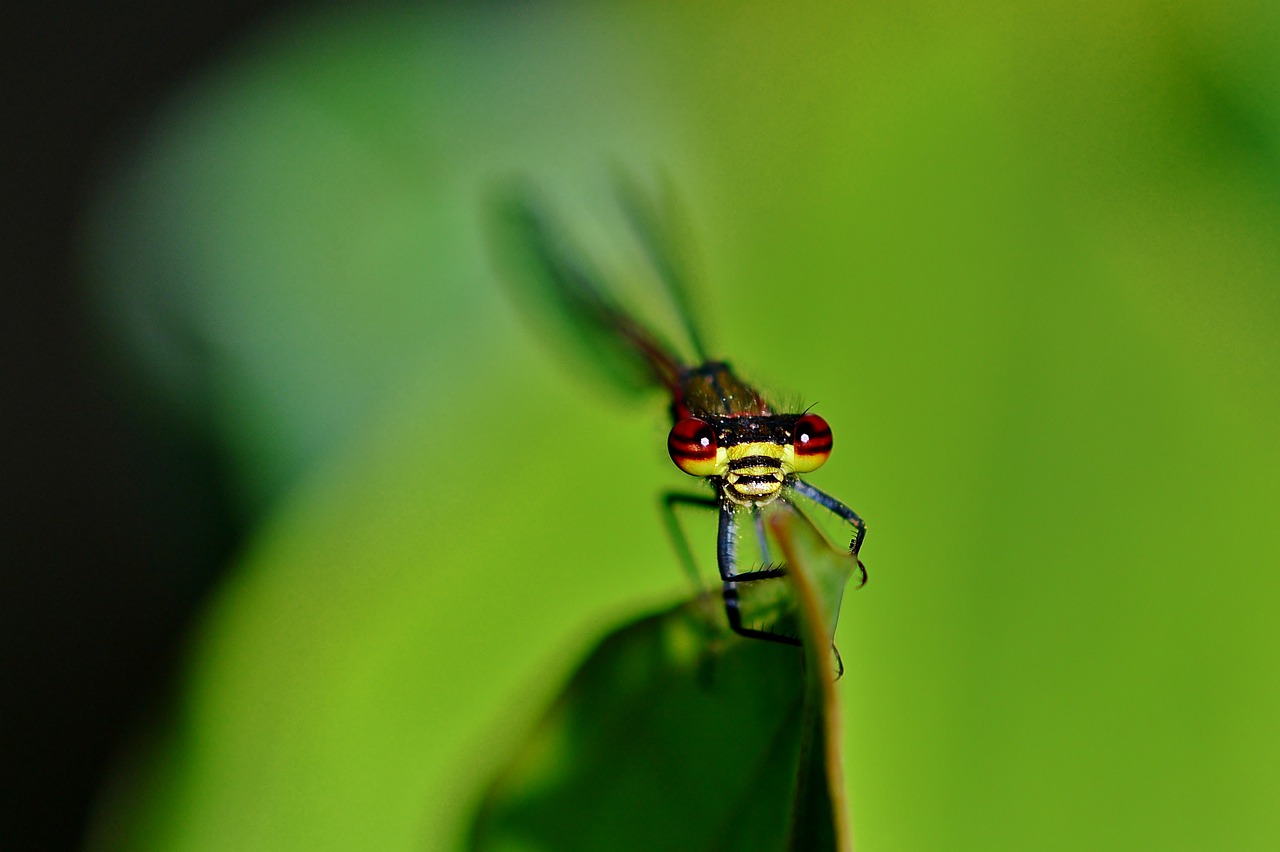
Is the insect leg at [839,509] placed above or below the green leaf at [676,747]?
above

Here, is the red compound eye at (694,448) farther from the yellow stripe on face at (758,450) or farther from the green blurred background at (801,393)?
the green blurred background at (801,393)

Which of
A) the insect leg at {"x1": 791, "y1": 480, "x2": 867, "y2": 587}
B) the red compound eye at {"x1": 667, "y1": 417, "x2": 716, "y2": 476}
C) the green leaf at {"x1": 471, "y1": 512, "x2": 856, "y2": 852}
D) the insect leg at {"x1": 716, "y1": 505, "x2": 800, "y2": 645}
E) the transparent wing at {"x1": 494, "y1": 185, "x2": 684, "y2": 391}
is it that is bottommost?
the green leaf at {"x1": 471, "y1": 512, "x2": 856, "y2": 852}

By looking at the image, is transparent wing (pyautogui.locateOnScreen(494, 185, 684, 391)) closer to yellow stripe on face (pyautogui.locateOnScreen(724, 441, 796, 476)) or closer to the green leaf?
yellow stripe on face (pyautogui.locateOnScreen(724, 441, 796, 476))

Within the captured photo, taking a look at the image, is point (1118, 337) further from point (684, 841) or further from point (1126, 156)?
point (684, 841)

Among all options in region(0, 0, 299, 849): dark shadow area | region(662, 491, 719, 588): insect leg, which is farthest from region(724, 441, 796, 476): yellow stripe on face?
region(0, 0, 299, 849): dark shadow area

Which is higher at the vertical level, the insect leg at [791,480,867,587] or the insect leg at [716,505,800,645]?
the insect leg at [791,480,867,587]

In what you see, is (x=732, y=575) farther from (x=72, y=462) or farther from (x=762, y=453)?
(x=72, y=462)

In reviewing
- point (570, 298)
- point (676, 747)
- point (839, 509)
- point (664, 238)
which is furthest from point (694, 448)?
point (570, 298)

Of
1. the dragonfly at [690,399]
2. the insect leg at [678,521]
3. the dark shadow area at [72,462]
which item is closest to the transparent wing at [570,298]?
the dragonfly at [690,399]
